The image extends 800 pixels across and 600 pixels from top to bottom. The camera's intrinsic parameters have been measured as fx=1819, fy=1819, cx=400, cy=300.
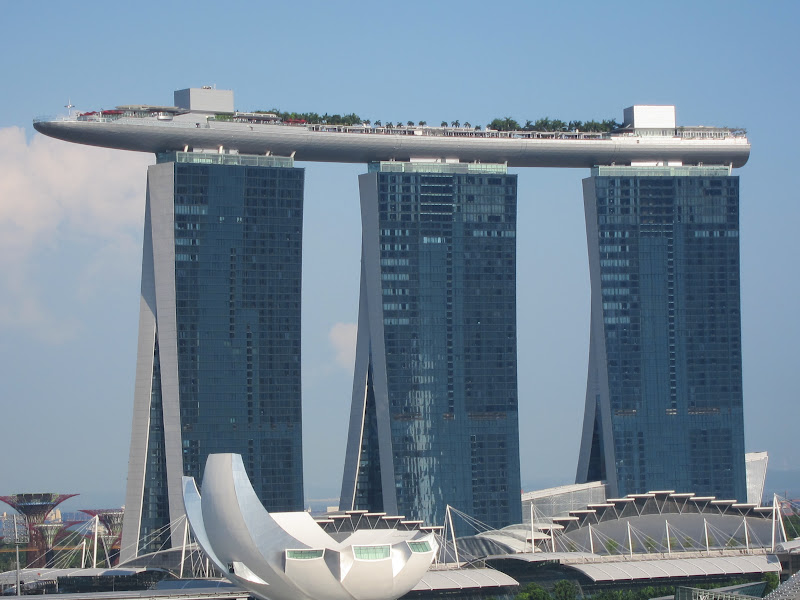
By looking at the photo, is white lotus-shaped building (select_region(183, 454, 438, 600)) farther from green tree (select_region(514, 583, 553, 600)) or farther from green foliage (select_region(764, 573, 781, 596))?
green foliage (select_region(764, 573, 781, 596))

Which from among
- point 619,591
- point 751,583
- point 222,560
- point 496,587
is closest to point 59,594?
point 222,560

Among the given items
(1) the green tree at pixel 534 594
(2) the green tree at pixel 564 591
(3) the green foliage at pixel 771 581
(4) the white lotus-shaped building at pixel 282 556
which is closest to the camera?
(4) the white lotus-shaped building at pixel 282 556

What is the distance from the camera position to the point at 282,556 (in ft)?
501

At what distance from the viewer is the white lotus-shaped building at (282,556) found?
498ft

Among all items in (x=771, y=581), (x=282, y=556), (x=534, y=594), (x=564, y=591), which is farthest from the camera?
(x=771, y=581)

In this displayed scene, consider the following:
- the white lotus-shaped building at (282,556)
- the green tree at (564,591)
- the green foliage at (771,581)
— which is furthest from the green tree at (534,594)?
the white lotus-shaped building at (282,556)

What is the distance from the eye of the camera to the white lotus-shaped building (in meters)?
152

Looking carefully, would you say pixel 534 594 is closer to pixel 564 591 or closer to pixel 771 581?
pixel 564 591

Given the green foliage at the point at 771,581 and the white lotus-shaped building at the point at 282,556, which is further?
the green foliage at the point at 771,581

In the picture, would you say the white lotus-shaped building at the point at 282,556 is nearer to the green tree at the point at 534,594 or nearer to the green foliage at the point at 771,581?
the green tree at the point at 534,594

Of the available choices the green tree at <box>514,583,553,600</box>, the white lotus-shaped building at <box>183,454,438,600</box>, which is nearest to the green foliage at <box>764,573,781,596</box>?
the green tree at <box>514,583,553,600</box>

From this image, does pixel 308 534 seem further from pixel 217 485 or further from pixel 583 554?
pixel 583 554

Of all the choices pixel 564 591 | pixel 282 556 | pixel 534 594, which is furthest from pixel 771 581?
pixel 282 556

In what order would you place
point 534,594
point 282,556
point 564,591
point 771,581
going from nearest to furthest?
1. point 282,556
2. point 534,594
3. point 564,591
4. point 771,581
